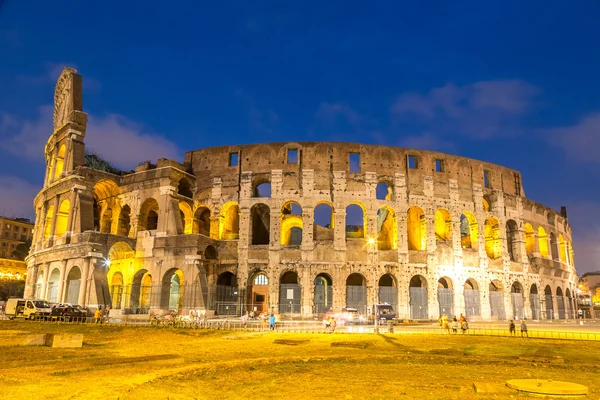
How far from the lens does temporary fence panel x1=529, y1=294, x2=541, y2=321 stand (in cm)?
4047

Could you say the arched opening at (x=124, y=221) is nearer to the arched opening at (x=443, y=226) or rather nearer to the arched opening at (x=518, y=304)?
the arched opening at (x=443, y=226)

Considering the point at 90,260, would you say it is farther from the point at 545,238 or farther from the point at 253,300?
the point at 545,238

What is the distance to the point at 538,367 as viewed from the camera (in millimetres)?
12680


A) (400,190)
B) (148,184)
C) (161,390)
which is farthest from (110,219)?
(161,390)

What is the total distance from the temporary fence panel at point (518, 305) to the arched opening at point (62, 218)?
3730 centimetres

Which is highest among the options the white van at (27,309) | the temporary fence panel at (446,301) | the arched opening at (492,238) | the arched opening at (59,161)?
the arched opening at (59,161)

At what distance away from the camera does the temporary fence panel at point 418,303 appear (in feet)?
113

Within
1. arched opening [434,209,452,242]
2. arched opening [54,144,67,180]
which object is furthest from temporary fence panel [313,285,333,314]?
arched opening [54,144,67,180]

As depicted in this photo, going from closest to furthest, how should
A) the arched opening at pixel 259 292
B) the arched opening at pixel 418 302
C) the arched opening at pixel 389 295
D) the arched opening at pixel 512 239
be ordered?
the arched opening at pixel 389 295 → the arched opening at pixel 418 302 → the arched opening at pixel 259 292 → the arched opening at pixel 512 239

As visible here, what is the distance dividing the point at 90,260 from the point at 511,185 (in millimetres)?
35822

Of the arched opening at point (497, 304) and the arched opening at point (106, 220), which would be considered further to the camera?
the arched opening at point (106, 220)

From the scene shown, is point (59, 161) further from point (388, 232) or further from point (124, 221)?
point (388, 232)

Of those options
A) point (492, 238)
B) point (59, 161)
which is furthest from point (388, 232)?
point (59, 161)

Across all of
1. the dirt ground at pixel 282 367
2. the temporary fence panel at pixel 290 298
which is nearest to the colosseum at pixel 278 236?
the temporary fence panel at pixel 290 298
